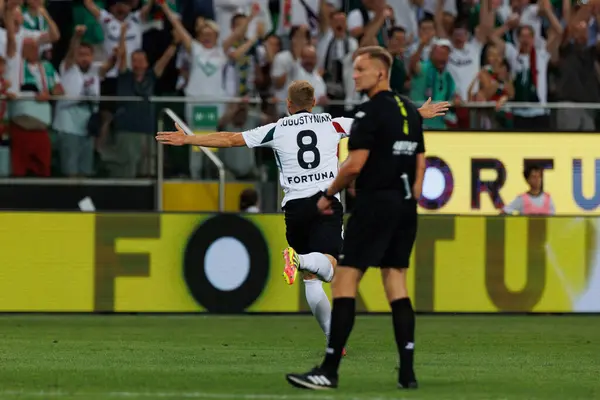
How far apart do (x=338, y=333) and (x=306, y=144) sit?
3.21 meters

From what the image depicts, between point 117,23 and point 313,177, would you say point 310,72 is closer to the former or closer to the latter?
point 117,23

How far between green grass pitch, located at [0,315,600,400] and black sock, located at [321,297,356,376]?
0.64ft

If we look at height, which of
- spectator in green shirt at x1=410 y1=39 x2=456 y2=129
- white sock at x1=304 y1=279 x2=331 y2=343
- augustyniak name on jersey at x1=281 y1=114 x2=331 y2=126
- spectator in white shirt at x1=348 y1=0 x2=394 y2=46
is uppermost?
spectator in white shirt at x1=348 y1=0 x2=394 y2=46

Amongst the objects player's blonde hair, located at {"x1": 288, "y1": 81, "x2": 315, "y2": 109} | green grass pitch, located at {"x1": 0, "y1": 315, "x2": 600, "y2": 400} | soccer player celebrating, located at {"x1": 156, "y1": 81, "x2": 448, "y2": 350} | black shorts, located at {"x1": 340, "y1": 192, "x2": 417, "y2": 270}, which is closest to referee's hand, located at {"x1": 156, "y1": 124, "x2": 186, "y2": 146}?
soccer player celebrating, located at {"x1": 156, "y1": 81, "x2": 448, "y2": 350}

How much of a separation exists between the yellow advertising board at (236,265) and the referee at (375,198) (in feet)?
26.6

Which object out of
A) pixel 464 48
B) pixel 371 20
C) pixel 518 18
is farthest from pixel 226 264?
pixel 518 18

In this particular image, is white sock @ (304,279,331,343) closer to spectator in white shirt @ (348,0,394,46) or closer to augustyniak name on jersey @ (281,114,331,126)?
augustyniak name on jersey @ (281,114,331,126)

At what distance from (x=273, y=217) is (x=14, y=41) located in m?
4.22

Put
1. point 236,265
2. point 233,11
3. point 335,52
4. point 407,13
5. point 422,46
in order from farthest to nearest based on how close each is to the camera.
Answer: point 407,13 → point 233,11 → point 422,46 → point 335,52 → point 236,265

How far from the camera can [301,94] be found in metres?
11.4

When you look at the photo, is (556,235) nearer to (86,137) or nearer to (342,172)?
(86,137)

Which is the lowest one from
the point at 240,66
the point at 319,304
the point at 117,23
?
the point at 319,304

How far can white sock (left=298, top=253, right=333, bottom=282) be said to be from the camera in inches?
448

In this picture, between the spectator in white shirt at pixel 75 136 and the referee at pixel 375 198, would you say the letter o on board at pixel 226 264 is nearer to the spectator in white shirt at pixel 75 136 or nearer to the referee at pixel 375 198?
the spectator in white shirt at pixel 75 136
